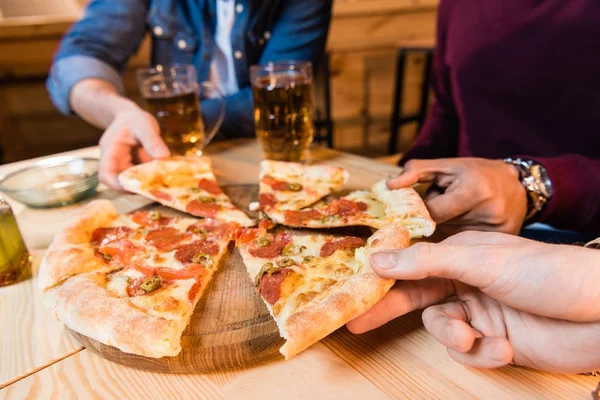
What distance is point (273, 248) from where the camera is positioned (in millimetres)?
1332

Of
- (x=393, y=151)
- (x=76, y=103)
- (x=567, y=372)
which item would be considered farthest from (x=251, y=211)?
(x=393, y=151)

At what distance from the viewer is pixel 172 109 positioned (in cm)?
202

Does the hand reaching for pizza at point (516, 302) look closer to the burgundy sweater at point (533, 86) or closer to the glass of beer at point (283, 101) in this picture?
the burgundy sweater at point (533, 86)

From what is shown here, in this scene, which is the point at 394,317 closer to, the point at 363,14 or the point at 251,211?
the point at 251,211

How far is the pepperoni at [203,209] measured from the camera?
1576 mm

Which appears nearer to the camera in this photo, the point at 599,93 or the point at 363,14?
the point at 599,93

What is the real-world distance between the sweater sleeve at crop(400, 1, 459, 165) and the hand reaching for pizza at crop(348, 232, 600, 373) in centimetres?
126

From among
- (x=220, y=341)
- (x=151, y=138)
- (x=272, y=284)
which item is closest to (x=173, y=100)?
(x=151, y=138)

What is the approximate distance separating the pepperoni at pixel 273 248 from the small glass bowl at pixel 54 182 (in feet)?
2.94

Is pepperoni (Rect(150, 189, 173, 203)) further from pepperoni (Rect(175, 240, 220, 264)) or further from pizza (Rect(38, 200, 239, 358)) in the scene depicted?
pepperoni (Rect(175, 240, 220, 264))

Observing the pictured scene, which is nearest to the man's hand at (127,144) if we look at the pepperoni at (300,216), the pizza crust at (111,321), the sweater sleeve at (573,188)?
the pepperoni at (300,216)

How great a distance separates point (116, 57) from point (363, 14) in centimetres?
378

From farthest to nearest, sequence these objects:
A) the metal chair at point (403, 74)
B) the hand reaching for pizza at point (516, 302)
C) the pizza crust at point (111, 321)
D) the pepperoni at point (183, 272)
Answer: the metal chair at point (403, 74) < the pepperoni at point (183, 272) < the pizza crust at point (111, 321) < the hand reaching for pizza at point (516, 302)

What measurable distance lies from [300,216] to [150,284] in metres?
0.54
